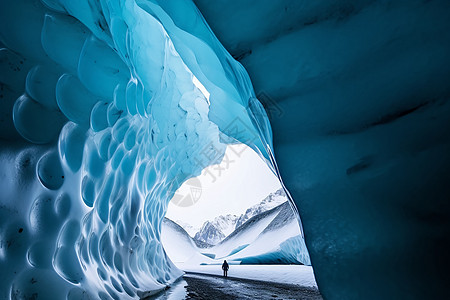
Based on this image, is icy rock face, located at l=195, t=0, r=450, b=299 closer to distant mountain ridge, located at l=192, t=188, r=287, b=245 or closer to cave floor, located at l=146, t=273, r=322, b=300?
cave floor, located at l=146, t=273, r=322, b=300

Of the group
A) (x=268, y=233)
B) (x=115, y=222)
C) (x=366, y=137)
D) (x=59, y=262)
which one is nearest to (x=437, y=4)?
(x=366, y=137)

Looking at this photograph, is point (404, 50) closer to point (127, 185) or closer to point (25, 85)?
point (25, 85)

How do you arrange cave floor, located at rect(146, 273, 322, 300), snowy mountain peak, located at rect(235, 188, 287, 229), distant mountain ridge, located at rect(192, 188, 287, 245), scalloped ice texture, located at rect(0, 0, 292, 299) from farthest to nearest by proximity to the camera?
distant mountain ridge, located at rect(192, 188, 287, 245) → snowy mountain peak, located at rect(235, 188, 287, 229) → cave floor, located at rect(146, 273, 322, 300) → scalloped ice texture, located at rect(0, 0, 292, 299)

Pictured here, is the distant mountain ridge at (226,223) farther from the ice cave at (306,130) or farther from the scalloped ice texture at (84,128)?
the ice cave at (306,130)

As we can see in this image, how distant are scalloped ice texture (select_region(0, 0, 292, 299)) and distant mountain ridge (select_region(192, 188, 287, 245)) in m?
29.0

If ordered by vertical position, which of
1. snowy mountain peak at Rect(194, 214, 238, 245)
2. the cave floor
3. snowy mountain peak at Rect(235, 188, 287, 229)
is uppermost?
the cave floor

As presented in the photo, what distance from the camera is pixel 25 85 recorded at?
1501 mm

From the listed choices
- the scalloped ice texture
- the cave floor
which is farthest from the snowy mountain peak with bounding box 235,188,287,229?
the scalloped ice texture

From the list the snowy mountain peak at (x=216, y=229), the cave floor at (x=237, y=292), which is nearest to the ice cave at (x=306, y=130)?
the cave floor at (x=237, y=292)

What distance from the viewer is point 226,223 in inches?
1420

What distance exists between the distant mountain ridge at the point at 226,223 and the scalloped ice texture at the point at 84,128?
29.0m

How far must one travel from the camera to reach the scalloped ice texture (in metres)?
1.40

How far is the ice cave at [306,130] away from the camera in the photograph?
114 centimetres

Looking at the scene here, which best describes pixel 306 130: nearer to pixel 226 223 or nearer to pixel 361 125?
pixel 361 125
